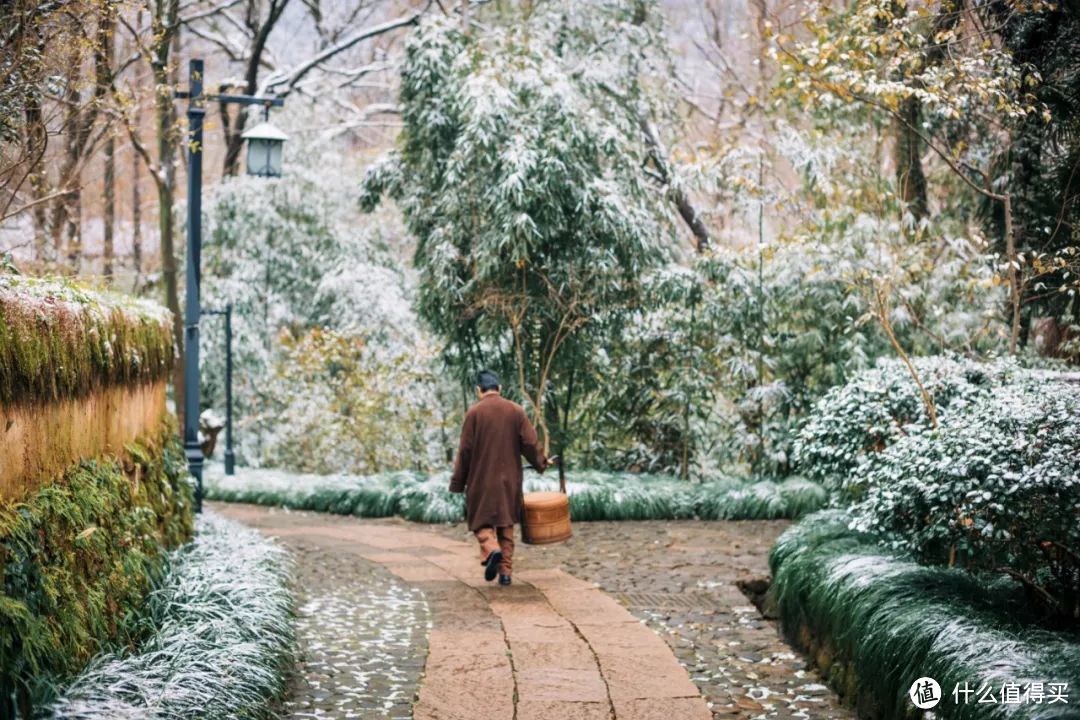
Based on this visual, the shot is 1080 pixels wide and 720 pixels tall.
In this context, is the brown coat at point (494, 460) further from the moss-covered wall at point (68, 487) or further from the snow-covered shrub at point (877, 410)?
the moss-covered wall at point (68, 487)

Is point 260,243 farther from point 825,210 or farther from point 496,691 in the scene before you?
point 496,691

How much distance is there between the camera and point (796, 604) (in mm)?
6074

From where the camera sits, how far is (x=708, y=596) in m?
7.30

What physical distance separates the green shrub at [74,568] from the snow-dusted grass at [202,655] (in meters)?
0.12

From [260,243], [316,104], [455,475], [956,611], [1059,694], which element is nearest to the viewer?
[1059,694]

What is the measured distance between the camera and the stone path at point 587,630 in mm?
4906

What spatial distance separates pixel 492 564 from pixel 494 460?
2.45ft

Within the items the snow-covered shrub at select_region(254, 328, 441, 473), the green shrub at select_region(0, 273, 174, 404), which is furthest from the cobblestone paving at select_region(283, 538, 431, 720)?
the snow-covered shrub at select_region(254, 328, 441, 473)

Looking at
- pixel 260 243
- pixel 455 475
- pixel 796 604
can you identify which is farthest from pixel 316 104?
pixel 796 604

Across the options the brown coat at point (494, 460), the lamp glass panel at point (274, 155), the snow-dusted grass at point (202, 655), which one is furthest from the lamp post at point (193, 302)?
the brown coat at point (494, 460)

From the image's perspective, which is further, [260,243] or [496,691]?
[260,243]

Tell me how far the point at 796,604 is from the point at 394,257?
14031 millimetres

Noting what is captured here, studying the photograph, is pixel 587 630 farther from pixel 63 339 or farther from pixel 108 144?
pixel 108 144

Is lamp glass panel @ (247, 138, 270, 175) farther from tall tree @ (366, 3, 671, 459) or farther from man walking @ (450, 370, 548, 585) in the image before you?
man walking @ (450, 370, 548, 585)
